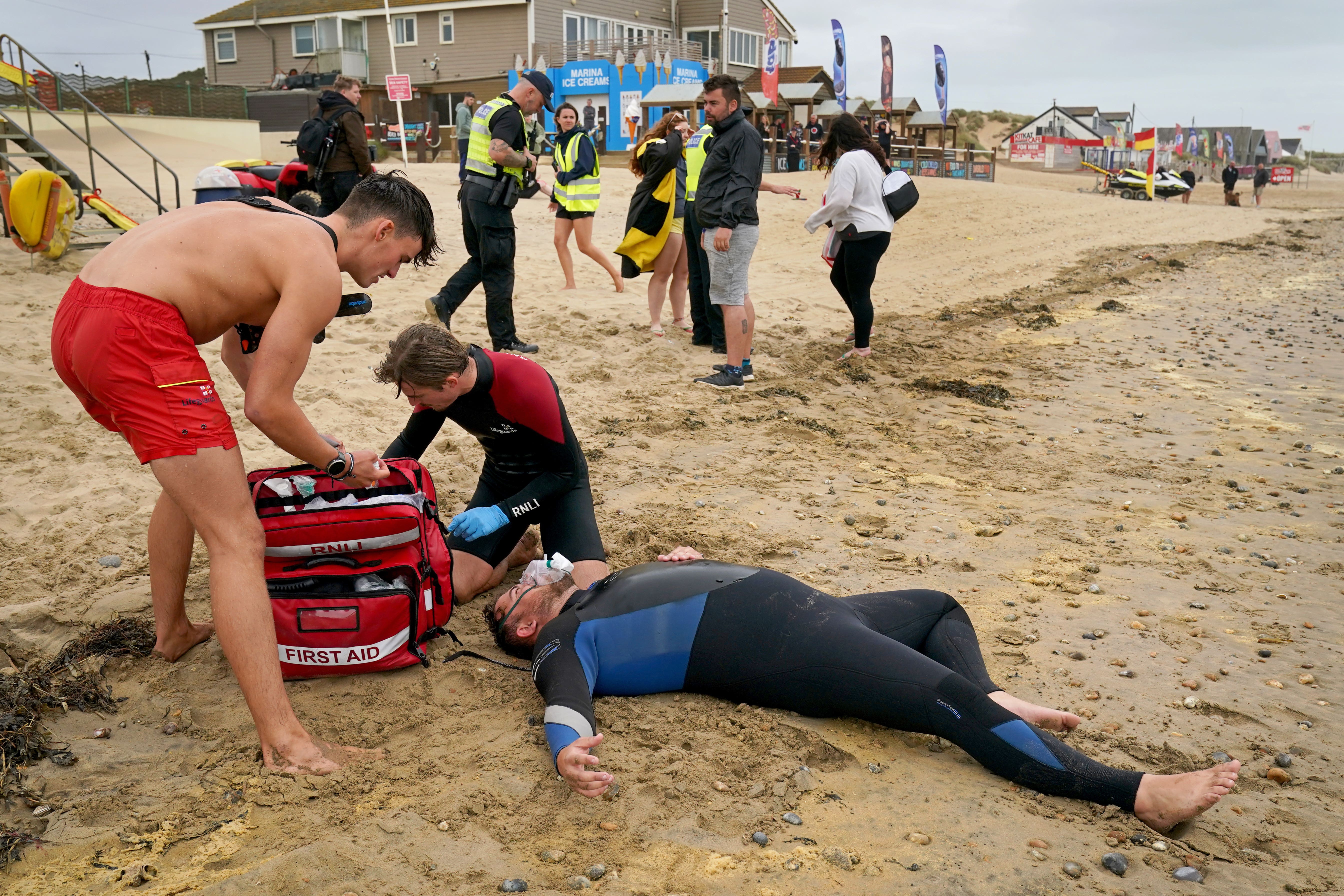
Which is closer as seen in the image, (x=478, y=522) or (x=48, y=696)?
(x=48, y=696)

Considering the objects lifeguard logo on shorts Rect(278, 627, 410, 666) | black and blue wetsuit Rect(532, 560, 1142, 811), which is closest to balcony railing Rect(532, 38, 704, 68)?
lifeguard logo on shorts Rect(278, 627, 410, 666)

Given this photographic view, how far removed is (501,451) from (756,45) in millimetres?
38282

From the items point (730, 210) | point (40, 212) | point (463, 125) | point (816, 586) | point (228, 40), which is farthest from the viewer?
point (228, 40)

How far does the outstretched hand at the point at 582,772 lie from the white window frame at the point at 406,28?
35.2 meters

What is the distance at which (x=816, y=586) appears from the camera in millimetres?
3654

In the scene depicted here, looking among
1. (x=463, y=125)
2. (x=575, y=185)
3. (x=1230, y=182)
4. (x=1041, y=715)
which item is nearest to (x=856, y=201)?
(x=575, y=185)

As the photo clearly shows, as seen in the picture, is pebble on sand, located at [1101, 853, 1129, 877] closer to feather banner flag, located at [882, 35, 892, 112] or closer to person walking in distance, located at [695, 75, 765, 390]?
person walking in distance, located at [695, 75, 765, 390]

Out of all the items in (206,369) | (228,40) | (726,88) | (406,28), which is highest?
(228,40)

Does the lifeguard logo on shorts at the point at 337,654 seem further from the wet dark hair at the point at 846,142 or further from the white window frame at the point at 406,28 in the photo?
the white window frame at the point at 406,28

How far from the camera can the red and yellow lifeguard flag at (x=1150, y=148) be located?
27.1 m

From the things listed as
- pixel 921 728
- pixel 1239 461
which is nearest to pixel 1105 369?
pixel 1239 461

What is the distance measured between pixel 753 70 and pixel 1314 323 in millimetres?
30281

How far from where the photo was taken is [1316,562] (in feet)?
12.8

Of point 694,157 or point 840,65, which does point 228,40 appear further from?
point 694,157
